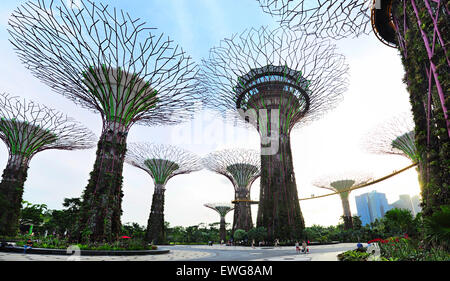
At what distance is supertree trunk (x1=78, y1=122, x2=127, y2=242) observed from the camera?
35.2 feet

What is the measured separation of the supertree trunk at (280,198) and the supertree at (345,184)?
83.5 feet

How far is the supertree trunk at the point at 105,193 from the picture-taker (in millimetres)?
10734

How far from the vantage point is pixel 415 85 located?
22.2 feet

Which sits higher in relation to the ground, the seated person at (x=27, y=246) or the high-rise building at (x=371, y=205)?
the high-rise building at (x=371, y=205)

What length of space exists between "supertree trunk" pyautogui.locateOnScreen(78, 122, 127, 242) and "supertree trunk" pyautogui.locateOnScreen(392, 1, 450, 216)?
12.2 meters

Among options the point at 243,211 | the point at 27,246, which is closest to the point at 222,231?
the point at 243,211

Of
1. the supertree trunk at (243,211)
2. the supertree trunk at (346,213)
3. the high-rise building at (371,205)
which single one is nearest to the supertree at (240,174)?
the supertree trunk at (243,211)

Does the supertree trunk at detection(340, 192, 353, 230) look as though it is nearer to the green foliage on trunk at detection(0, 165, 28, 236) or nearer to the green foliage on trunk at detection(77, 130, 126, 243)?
the green foliage on trunk at detection(77, 130, 126, 243)

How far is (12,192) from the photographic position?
2127 cm

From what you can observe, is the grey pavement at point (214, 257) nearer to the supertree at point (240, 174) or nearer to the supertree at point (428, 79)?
the supertree at point (428, 79)

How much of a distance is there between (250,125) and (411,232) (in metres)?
18.6

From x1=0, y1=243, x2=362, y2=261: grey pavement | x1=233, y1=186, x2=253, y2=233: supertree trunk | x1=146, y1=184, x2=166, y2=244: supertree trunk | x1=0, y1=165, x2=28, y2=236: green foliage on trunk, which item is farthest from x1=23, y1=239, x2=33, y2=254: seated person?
x1=233, y1=186, x2=253, y2=233: supertree trunk

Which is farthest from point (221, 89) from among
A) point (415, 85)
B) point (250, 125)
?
point (415, 85)

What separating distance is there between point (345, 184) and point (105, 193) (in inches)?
1642
